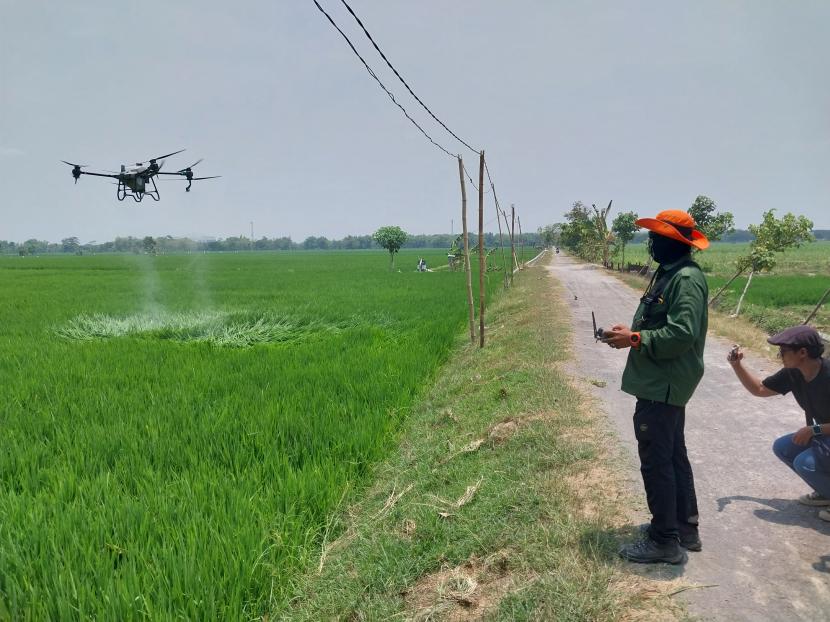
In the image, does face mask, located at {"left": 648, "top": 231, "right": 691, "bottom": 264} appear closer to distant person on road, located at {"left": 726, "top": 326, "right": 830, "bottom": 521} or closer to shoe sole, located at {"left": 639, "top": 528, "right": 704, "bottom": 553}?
distant person on road, located at {"left": 726, "top": 326, "right": 830, "bottom": 521}

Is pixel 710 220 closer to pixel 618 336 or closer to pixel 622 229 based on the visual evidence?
pixel 622 229

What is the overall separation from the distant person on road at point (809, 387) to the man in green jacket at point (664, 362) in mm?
505

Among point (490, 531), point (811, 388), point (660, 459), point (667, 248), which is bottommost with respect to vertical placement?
point (490, 531)

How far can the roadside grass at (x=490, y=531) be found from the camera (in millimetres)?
2352

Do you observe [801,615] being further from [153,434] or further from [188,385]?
[188,385]

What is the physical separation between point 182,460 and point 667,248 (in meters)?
3.57

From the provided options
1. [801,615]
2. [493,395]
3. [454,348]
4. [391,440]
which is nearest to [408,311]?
[454,348]

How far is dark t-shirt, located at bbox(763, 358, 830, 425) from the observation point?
8.96 feet

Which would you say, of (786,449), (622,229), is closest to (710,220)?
(622,229)

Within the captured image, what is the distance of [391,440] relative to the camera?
470cm

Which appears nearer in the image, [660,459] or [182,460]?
[660,459]

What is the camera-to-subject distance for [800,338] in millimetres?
2688

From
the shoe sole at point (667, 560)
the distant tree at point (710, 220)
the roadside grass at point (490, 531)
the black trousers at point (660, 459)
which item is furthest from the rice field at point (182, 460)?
the distant tree at point (710, 220)

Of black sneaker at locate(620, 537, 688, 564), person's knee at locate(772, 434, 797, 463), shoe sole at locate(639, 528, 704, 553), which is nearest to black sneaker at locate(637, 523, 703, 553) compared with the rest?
shoe sole at locate(639, 528, 704, 553)
